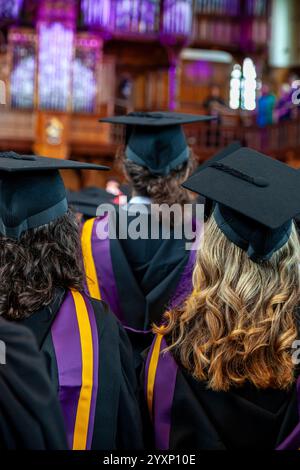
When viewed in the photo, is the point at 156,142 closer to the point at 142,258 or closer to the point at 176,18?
the point at 142,258

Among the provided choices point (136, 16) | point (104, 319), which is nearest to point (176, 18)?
point (136, 16)

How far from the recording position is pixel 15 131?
14.5m

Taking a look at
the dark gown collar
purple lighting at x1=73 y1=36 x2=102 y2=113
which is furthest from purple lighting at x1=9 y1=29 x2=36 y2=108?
the dark gown collar

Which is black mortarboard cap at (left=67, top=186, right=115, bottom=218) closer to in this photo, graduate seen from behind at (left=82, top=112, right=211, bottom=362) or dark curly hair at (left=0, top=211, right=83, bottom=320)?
graduate seen from behind at (left=82, top=112, right=211, bottom=362)

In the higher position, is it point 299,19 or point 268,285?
point 299,19

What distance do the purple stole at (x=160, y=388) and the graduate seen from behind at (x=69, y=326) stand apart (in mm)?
53

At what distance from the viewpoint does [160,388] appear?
2086 millimetres

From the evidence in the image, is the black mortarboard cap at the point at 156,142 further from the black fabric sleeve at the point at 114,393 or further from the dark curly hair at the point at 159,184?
the black fabric sleeve at the point at 114,393

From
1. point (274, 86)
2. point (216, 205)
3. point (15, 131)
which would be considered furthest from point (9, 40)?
point (216, 205)

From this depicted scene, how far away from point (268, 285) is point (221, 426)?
406mm

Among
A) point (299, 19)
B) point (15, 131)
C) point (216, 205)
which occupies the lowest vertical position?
point (15, 131)

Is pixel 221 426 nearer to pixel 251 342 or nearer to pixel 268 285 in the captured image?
pixel 251 342

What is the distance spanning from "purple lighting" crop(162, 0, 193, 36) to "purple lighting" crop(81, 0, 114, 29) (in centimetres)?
123

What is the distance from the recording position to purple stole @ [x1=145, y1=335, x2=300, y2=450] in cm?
206
